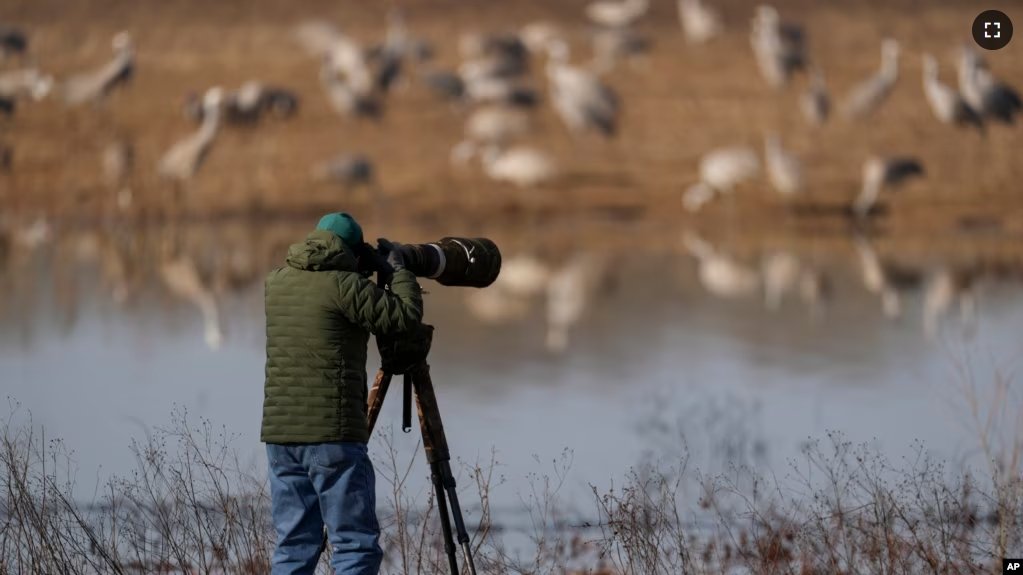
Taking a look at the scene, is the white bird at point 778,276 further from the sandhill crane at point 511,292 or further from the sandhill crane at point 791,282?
the sandhill crane at point 511,292

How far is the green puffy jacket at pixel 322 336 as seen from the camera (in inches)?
153

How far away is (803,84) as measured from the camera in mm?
30031

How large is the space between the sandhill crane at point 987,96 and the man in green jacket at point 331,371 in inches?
894

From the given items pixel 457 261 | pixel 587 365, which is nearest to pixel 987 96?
pixel 587 365

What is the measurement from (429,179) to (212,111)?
3.27 metres

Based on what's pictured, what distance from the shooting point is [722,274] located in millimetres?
17953

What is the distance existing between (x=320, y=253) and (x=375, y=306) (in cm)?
18

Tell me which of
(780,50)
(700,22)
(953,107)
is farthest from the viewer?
(700,22)

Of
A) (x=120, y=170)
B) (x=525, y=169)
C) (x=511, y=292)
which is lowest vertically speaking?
(x=511, y=292)

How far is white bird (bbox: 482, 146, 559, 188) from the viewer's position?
2359cm

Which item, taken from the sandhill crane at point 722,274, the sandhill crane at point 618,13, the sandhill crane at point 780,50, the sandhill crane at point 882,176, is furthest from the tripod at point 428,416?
the sandhill crane at point 618,13

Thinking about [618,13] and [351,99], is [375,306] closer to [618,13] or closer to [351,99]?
[351,99]

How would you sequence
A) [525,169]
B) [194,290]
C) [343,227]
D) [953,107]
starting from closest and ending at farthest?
[343,227] < [194,290] < [525,169] < [953,107]

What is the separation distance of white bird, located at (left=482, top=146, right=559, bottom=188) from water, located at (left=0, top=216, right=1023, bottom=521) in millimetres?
4266
